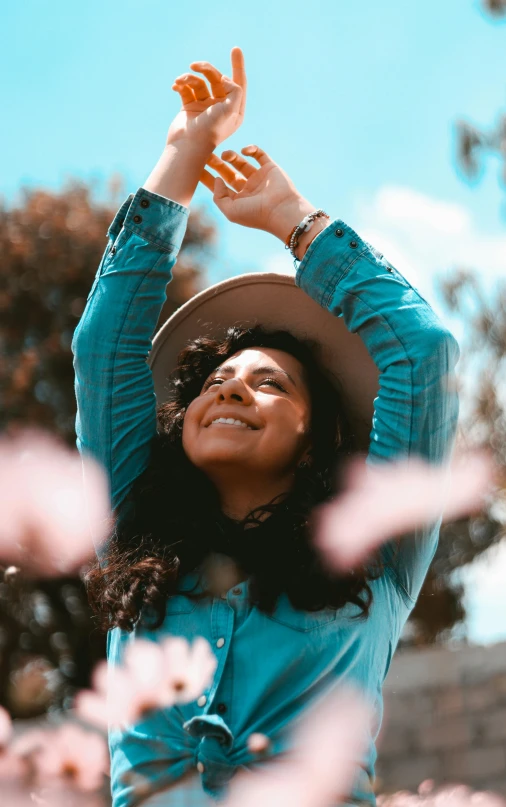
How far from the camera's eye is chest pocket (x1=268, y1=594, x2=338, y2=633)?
152 centimetres

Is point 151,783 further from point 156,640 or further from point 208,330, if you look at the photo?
point 208,330

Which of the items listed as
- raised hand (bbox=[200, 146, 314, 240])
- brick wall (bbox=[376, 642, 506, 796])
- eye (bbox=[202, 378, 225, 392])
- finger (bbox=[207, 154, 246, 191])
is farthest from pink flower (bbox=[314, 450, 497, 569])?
brick wall (bbox=[376, 642, 506, 796])

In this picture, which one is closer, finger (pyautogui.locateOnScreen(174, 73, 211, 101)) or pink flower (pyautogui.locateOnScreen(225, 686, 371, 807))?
pink flower (pyautogui.locateOnScreen(225, 686, 371, 807))

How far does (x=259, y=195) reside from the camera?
1839mm

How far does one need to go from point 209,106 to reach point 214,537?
86 centimetres

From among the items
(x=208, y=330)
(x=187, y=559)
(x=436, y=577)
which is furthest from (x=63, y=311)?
(x=187, y=559)

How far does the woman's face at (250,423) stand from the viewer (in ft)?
5.58

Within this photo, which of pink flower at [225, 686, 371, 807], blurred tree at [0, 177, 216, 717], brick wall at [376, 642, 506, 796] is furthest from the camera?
blurred tree at [0, 177, 216, 717]

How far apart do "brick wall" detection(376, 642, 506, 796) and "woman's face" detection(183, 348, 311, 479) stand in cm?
333

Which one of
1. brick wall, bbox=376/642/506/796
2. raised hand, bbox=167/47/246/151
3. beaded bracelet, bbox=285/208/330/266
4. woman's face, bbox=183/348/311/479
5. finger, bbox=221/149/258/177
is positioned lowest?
brick wall, bbox=376/642/506/796

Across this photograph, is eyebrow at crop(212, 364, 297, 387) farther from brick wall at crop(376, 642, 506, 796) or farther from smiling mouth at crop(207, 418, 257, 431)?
brick wall at crop(376, 642, 506, 796)

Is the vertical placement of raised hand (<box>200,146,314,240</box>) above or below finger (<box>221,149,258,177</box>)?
below

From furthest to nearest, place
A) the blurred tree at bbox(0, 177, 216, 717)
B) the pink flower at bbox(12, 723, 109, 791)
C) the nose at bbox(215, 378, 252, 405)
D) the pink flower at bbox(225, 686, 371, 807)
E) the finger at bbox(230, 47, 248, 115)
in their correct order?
the blurred tree at bbox(0, 177, 216, 717), the finger at bbox(230, 47, 248, 115), the nose at bbox(215, 378, 252, 405), the pink flower at bbox(12, 723, 109, 791), the pink flower at bbox(225, 686, 371, 807)

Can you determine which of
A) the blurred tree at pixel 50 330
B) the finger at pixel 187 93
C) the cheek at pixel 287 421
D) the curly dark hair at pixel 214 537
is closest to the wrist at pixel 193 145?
the finger at pixel 187 93
